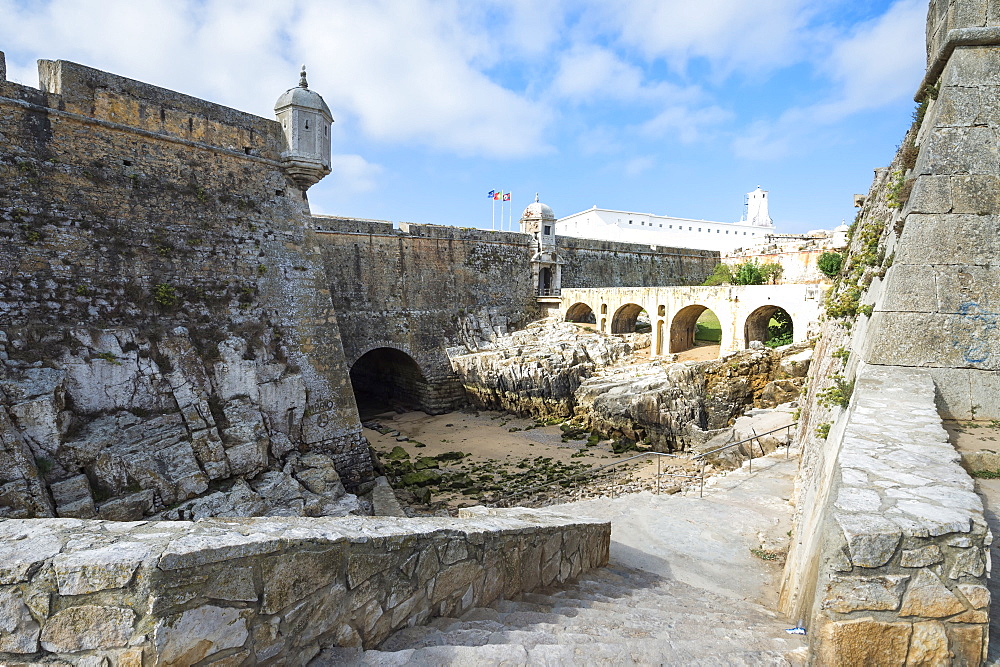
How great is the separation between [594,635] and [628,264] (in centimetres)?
2726

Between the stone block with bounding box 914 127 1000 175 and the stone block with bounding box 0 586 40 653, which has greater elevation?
the stone block with bounding box 914 127 1000 175

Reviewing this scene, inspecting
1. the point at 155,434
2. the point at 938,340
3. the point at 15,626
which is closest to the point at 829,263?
the point at 938,340

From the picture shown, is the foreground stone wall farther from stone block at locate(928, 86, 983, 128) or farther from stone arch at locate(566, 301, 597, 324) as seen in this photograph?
stone arch at locate(566, 301, 597, 324)

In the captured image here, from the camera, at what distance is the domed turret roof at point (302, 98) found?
1065cm

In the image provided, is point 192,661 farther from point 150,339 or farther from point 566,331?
point 566,331

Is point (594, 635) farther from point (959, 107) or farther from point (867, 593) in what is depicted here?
point (959, 107)

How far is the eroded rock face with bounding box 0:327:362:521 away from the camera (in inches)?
276

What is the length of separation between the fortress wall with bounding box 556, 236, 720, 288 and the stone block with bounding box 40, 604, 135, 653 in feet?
80.7

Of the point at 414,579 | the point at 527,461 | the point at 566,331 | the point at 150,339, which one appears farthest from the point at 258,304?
the point at 566,331

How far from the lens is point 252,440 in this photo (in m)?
9.23

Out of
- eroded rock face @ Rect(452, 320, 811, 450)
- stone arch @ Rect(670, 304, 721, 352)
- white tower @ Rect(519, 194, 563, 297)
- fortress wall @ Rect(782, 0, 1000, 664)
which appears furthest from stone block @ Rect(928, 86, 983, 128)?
white tower @ Rect(519, 194, 563, 297)

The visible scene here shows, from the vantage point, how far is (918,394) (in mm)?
4117

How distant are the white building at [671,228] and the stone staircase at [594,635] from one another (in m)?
40.1

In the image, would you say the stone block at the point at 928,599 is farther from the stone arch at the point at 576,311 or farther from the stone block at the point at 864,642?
the stone arch at the point at 576,311
